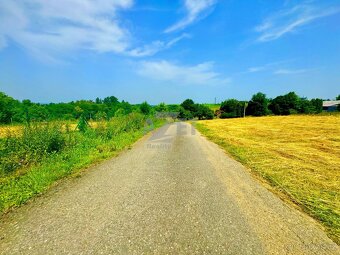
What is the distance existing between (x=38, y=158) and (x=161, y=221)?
18.7 ft

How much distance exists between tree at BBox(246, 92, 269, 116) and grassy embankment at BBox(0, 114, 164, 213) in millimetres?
68475

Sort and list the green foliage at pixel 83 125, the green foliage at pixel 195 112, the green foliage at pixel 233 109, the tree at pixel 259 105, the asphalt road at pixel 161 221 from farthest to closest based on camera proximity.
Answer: the green foliage at pixel 195 112 → the green foliage at pixel 233 109 → the tree at pixel 259 105 → the green foliage at pixel 83 125 → the asphalt road at pixel 161 221

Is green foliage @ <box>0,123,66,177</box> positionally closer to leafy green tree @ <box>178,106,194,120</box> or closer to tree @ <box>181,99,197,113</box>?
leafy green tree @ <box>178,106,194,120</box>

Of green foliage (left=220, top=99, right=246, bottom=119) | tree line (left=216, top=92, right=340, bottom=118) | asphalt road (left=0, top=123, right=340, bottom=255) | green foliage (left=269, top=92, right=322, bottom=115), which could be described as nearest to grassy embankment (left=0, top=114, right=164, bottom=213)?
asphalt road (left=0, top=123, right=340, bottom=255)

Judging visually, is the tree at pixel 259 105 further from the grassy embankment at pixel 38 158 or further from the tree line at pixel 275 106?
the grassy embankment at pixel 38 158

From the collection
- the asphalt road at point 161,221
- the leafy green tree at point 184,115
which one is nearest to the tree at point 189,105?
the leafy green tree at point 184,115

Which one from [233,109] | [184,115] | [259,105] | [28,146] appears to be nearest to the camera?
[28,146]

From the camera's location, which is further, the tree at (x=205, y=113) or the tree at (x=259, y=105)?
the tree at (x=205, y=113)

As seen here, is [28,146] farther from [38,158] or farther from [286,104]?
[286,104]

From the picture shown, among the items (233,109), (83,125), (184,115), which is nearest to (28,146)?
(83,125)

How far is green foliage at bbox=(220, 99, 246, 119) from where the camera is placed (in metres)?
74.6

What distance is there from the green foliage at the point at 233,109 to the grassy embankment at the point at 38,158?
69.4 meters

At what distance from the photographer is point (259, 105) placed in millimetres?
70125

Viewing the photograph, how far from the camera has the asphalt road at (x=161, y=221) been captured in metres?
2.76
